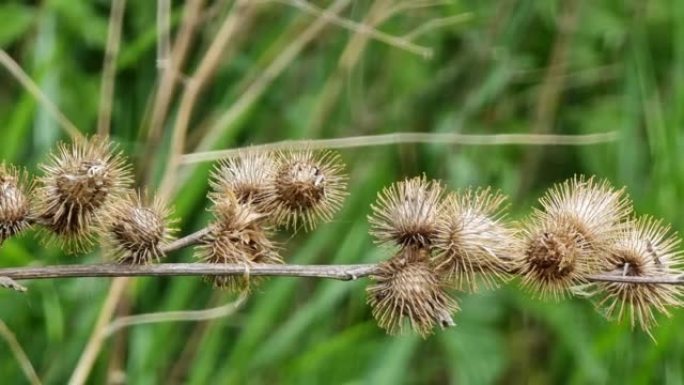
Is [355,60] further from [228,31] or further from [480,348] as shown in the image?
[480,348]

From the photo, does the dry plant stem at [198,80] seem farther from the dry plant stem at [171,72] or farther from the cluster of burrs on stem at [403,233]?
the cluster of burrs on stem at [403,233]

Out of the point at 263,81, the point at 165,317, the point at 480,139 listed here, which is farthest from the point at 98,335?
the point at 480,139

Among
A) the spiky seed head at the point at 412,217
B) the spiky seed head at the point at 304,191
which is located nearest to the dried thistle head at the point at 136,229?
the spiky seed head at the point at 304,191

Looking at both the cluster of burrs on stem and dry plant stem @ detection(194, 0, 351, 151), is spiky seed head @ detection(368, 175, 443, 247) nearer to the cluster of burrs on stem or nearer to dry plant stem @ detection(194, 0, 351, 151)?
the cluster of burrs on stem

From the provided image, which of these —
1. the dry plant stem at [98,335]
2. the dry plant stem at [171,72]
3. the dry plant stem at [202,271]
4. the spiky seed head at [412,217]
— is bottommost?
the dry plant stem at [202,271]

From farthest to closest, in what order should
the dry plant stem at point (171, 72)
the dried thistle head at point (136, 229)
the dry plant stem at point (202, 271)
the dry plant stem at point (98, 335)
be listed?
the dry plant stem at point (171, 72), the dry plant stem at point (98, 335), the dried thistle head at point (136, 229), the dry plant stem at point (202, 271)

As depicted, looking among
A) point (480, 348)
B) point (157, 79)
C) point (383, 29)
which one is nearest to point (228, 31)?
point (157, 79)

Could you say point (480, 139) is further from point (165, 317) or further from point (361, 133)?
point (165, 317)
